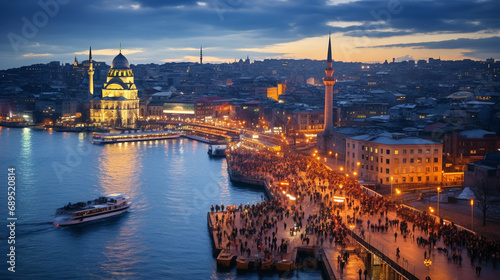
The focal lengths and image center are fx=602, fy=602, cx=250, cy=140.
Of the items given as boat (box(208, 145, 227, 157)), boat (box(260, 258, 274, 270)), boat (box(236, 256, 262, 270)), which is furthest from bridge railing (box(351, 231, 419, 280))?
boat (box(208, 145, 227, 157))

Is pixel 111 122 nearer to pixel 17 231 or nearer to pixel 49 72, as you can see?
pixel 17 231

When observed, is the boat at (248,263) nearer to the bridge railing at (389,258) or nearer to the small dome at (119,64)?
the bridge railing at (389,258)

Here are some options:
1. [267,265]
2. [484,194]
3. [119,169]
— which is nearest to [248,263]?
[267,265]

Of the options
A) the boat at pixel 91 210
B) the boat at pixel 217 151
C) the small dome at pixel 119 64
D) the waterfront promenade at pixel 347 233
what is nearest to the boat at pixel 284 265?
the waterfront promenade at pixel 347 233

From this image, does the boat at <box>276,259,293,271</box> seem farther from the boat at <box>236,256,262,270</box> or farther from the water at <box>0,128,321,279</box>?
the boat at <box>236,256,262,270</box>

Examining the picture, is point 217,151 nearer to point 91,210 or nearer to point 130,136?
point 130,136

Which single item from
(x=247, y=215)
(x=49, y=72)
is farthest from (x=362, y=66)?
(x=247, y=215)
